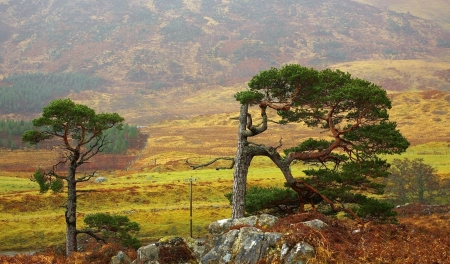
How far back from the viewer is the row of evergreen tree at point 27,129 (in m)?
139

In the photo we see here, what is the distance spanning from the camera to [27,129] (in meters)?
151

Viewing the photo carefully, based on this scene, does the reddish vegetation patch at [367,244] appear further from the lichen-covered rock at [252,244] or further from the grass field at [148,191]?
the grass field at [148,191]

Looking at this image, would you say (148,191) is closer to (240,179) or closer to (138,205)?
(138,205)

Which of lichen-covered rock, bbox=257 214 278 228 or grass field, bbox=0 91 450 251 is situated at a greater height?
lichen-covered rock, bbox=257 214 278 228

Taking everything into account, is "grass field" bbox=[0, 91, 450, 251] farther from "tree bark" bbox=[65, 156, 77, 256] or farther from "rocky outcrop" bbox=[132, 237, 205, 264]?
"rocky outcrop" bbox=[132, 237, 205, 264]

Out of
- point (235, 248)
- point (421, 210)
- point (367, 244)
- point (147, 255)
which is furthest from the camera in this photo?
point (421, 210)

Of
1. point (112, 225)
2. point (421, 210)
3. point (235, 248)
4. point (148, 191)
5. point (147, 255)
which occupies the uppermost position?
point (235, 248)

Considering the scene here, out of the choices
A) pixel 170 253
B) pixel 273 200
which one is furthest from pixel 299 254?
pixel 273 200

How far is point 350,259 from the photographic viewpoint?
11.9 metres

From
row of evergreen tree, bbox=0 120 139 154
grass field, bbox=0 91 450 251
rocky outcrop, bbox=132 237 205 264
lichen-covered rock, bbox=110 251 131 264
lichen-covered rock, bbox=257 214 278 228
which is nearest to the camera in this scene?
rocky outcrop, bbox=132 237 205 264

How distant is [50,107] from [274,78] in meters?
14.4

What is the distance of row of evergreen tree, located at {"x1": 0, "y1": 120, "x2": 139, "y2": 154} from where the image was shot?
13938 cm

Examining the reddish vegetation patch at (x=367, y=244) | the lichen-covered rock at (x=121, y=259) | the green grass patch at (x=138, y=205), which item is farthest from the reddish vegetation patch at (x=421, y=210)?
the lichen-covered rock at (x=121, y=259)

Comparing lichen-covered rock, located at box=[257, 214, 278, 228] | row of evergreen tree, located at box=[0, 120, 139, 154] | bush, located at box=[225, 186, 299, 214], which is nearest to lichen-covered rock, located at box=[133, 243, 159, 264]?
lichen-covered rock, located at box=[257, 214, 278, 228]
